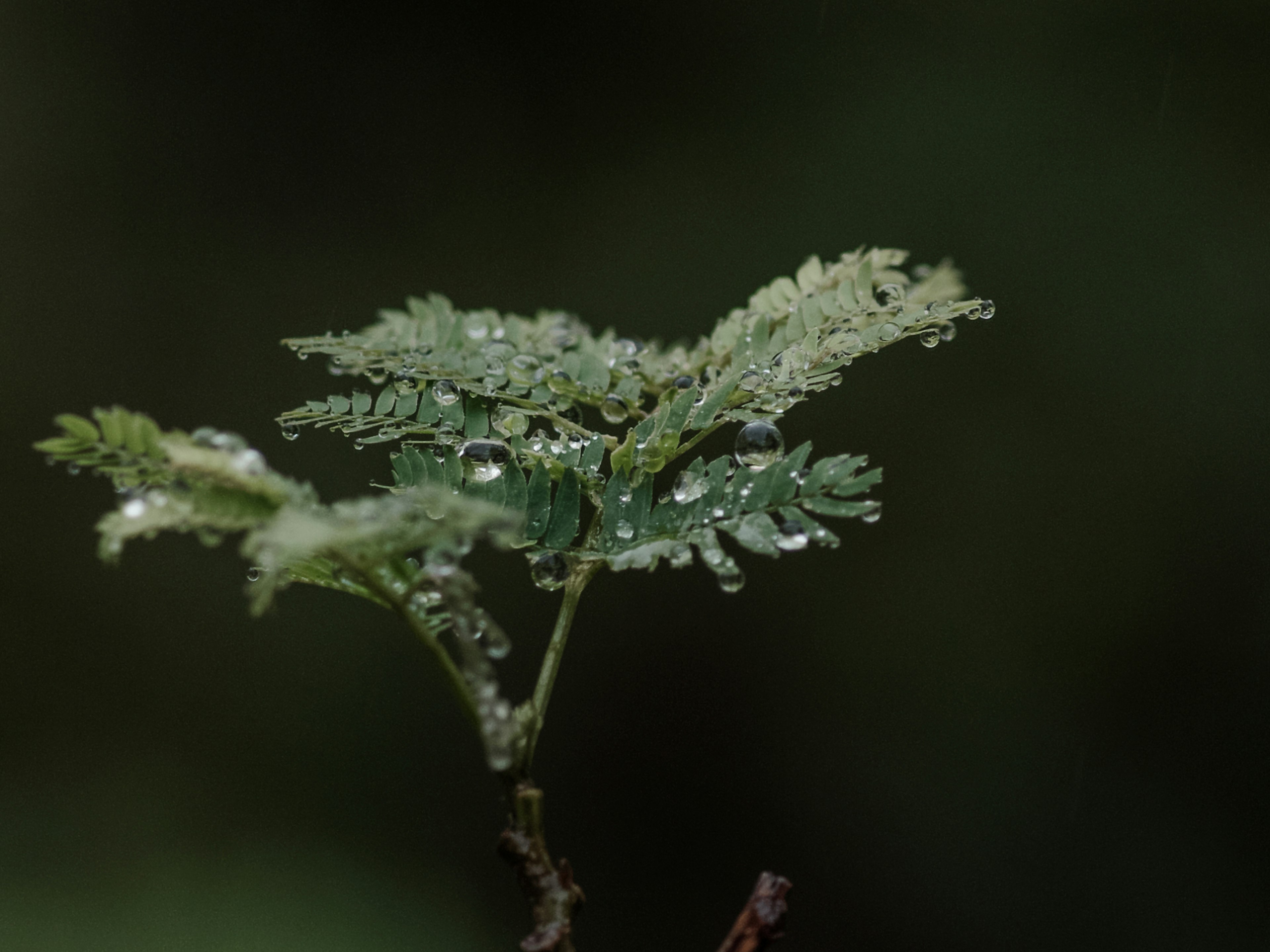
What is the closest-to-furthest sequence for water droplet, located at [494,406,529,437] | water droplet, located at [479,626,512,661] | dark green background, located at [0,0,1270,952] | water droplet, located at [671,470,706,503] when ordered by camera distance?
water droplet, located at [479,626,512,661]
water droplet, located at [671,470,706,503]
water droplet, located at [494,406,529,437]
dark green background, located at [0,0,1270,952]

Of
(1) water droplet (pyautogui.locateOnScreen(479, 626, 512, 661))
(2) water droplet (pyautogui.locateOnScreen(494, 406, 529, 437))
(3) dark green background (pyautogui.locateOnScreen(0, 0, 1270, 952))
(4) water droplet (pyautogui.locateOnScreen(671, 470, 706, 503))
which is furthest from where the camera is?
(3) dark green background (pyautogui.locateOnScreen(0, 0, 1270, 952))

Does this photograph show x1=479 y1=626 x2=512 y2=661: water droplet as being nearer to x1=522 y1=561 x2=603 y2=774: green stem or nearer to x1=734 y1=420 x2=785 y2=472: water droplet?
x1=522 y1=561 x2=603 y2=774: green stem

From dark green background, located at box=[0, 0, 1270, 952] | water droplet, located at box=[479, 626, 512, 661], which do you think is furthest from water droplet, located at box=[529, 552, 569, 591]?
dark green background, located at box=[0, 0, 1270, 952]

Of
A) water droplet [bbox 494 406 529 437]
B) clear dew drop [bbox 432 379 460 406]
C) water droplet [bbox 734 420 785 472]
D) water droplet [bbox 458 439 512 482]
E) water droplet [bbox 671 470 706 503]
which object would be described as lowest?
water droplet [bbox 671 470 706 503]

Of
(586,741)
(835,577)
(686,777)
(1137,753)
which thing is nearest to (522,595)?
(586,741)

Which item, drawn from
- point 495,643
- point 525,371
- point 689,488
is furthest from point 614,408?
point 495,643

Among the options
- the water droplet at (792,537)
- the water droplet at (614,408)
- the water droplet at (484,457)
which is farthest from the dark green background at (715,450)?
the water droplet at (792,537)

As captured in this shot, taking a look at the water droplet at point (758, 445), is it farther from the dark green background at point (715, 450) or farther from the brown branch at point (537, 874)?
the dark green background at point (715, 450)

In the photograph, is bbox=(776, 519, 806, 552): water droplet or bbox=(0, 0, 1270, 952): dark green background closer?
bbox=(776, 519, 806, 552): water droplet
